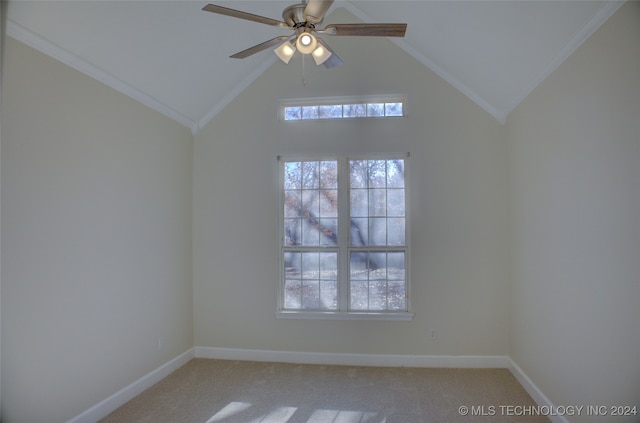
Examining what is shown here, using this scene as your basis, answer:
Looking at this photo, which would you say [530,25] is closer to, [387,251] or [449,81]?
[449,81]

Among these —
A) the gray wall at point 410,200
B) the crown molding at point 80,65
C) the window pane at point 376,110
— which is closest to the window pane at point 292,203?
the gray wall at point 410,200

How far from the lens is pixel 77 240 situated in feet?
8.50

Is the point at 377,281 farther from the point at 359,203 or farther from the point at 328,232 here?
the point at 359,203

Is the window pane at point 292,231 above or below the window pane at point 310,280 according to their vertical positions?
above

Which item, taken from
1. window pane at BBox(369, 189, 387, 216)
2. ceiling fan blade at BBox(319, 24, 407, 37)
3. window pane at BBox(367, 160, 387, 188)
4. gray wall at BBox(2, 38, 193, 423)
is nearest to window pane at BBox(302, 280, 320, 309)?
window pane at BBox(369, 189, 387, 216)

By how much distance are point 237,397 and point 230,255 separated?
1534 millimetres

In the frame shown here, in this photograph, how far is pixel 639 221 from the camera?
1787 millimetres

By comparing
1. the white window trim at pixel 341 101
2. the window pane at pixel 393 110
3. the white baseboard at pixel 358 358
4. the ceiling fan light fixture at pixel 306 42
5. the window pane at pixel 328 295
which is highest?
the white window trim at pixel 341 101

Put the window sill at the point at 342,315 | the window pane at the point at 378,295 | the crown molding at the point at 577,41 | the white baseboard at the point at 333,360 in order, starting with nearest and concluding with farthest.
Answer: the crown molding at the point at 577,41, the white baseboard at the point at 333,360, the window sill at the point at 342,315, the window pane at the point at 378,295

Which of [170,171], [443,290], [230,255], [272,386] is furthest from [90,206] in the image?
[443,290]

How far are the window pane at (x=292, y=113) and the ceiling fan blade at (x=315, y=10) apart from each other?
2145 mm

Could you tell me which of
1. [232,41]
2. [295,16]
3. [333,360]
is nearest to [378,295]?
[333,360]

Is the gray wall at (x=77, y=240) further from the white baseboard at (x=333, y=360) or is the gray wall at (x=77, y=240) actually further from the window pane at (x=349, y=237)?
the window pane at (x=349, y=237)

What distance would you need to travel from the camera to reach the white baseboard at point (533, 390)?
2.61 metres
